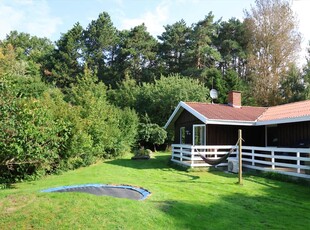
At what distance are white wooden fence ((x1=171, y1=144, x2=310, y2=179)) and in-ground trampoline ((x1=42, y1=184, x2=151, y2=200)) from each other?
4.72 metres

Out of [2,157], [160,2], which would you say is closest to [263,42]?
[160,2]

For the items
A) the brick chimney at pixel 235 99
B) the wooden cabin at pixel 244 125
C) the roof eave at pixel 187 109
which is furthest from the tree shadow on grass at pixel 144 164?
the brick chimney at pixel 235 99

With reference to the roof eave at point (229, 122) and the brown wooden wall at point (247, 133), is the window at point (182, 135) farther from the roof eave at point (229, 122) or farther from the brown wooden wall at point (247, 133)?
the roof eave at point (229, 122)

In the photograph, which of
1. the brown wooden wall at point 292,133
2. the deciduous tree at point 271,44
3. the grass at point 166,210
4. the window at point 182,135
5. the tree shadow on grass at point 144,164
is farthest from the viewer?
the deciduous tree at point 271,44

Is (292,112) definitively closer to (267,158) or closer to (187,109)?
(267,158)

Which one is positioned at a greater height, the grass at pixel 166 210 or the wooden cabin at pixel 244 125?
the wooden cabin at pixel 244 125

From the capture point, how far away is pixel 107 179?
11242 millimetres

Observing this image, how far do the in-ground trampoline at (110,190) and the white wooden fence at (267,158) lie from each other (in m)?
4.72

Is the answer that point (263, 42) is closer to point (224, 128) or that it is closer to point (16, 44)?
point (224, 128)

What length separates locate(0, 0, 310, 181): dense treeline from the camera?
422 inches

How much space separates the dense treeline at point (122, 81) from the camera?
35.2ft

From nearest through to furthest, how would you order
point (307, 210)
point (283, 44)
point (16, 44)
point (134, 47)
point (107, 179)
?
1. point (307, 210)
2. point (107, 179)
3. point (283, 44)
4. point (134, 47)
5. point (16, 44)

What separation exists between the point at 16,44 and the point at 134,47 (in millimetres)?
22603

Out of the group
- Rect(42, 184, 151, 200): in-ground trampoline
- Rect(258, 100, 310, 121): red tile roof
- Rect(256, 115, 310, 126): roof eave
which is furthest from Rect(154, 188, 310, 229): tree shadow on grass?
Rect(258, 100, 310, 121): red tile roof
